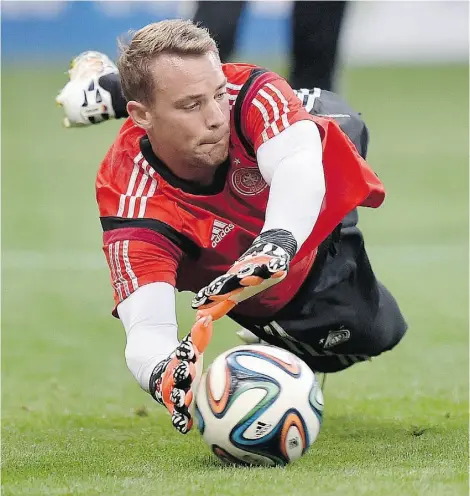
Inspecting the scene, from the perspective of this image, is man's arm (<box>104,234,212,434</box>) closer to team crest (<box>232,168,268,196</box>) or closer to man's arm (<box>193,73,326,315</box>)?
man's arm (<box>193,73,326,315</box>)

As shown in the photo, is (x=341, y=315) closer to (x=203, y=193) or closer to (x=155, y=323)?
(x=203, y=193)

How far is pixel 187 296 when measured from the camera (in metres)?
8.94

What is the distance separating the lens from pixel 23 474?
416cm

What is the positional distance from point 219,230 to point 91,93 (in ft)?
3.98

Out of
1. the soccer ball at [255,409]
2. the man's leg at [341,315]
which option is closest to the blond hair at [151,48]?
the soccer ball at [255,409]

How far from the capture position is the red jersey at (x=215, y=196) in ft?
14.4

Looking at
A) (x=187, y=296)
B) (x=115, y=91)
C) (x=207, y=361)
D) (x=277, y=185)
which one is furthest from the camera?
(x=187, y=296)

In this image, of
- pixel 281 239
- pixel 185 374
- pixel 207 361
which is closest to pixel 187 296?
pixel 207 361

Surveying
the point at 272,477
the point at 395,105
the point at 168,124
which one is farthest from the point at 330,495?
the point at 395,105

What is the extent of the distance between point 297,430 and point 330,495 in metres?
0.45

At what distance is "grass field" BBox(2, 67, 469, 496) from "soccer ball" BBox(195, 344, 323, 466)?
0.09 meters

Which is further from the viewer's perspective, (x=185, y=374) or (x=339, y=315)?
(x=339, y=315)

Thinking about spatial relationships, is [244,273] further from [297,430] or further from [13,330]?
[13,330]

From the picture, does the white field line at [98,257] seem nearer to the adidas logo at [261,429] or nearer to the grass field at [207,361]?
the grass field at [207,361]
